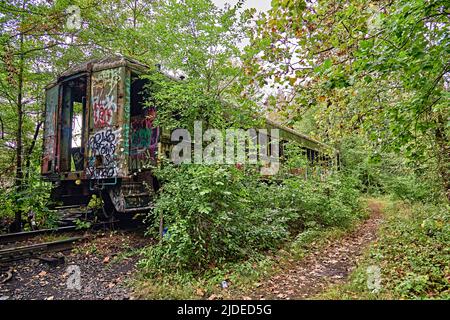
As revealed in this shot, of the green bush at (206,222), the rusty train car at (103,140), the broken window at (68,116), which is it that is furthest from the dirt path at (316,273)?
the broken window at (68,116)

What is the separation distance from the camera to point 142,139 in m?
8.67

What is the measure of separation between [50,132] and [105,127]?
2.47 metres

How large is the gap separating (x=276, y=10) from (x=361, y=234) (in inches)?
243

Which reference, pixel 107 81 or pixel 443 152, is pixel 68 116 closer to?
pixel 107 81

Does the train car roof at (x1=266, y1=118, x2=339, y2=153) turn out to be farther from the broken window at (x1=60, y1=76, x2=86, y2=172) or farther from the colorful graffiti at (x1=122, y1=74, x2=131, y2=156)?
the broken window at (x1=60, y1=76, x2=86, y2=172)

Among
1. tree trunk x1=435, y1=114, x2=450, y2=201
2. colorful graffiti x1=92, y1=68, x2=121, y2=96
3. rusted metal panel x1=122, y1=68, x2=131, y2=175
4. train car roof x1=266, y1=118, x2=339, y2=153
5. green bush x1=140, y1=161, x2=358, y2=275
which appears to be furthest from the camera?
train car roof x1=266, y1=118, x2=339, y2=153

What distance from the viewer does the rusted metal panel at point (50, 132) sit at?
8133 mm

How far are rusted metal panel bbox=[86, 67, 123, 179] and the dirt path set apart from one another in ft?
14.1

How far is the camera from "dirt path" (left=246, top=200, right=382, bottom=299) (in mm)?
3807

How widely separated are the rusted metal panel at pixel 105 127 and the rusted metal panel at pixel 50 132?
63.1 inches

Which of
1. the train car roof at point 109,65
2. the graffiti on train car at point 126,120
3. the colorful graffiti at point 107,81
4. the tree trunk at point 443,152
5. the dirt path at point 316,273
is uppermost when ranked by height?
the train car roof at point 109,65

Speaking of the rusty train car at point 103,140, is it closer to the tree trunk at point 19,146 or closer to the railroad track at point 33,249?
the tree trunk at point 19,146

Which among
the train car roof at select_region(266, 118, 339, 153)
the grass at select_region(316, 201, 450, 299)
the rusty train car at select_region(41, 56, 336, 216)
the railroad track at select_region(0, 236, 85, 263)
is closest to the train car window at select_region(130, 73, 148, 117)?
the rusty train car at select_region(41, 56, 336, 216)
